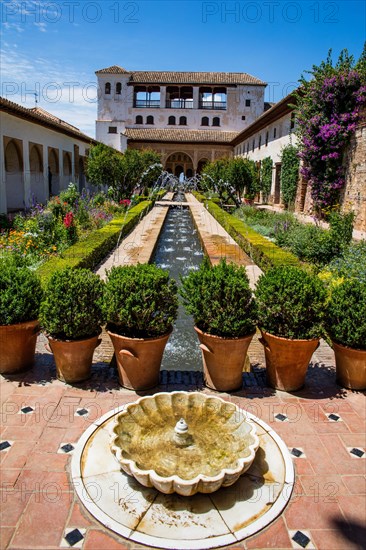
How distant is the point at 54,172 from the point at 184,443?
22.0 m

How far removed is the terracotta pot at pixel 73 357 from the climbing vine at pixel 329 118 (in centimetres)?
1421

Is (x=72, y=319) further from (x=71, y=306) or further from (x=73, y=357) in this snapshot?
(x=73, y=357)

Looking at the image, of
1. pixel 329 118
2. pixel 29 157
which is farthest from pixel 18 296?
pixel 29 157

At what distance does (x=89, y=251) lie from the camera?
8.22 m

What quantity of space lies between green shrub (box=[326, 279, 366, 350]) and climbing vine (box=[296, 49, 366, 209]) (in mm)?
13008

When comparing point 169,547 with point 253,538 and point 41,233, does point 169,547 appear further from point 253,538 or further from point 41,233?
point 41,233

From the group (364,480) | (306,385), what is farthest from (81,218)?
(364,480)

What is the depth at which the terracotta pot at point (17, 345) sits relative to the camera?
4.06 meters

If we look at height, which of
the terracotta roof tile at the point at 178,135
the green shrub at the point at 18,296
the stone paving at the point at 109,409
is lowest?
the stone paving at the point at 109,409

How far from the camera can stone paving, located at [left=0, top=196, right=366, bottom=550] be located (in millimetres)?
2400

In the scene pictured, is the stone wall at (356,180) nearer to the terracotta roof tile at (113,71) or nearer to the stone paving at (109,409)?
the stone paving at (109,409)

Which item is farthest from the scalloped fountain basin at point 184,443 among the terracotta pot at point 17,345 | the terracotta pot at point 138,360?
the terracotta pot at point 17,345

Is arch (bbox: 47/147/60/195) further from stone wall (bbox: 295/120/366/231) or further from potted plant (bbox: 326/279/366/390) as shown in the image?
potted plant (bbox: 326/279/366/390)

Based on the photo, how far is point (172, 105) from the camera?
4528 centimetres
